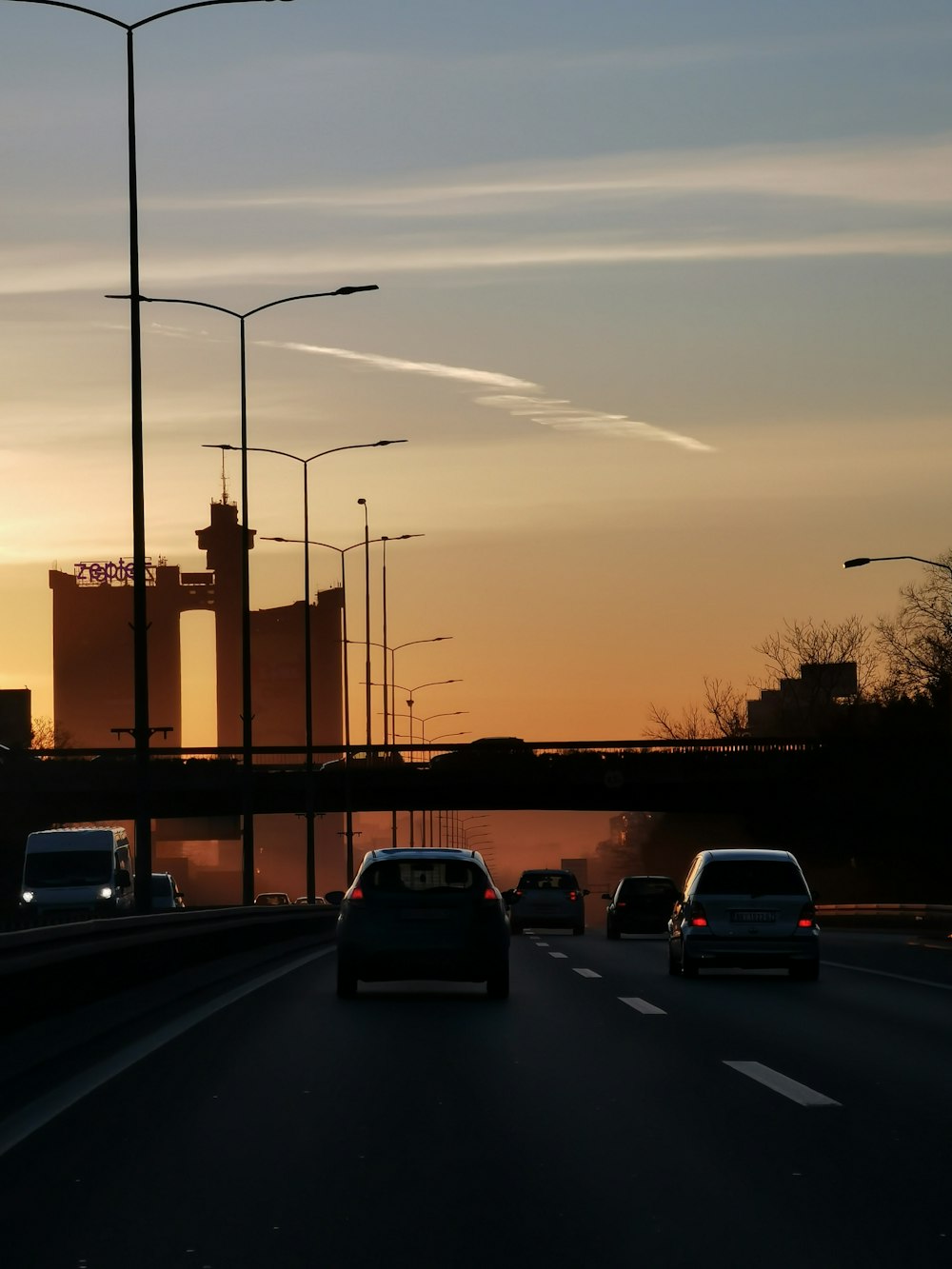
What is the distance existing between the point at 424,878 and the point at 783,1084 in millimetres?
9414

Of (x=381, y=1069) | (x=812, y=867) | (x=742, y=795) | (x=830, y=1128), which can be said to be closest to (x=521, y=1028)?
(x=381, y=1069)

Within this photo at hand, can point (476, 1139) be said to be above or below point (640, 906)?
above

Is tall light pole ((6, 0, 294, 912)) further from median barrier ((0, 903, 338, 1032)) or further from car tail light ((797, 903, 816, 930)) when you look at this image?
car tail light ((797, 903, 816, 930))

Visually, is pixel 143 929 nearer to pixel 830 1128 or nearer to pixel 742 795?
pixel 830 1128

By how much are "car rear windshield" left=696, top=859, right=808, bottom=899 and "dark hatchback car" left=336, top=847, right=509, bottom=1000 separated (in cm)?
470

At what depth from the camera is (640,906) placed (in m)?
45.0

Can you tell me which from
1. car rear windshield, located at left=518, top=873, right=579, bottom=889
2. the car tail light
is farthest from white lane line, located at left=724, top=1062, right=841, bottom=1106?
car rear windshield, located at left=518, top=873, right=579, bottom=889

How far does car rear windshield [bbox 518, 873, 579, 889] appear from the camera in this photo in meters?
50.9

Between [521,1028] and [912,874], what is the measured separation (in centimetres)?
8089

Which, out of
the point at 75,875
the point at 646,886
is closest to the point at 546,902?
the point at 646,886

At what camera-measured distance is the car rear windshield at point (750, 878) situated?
25109 mm

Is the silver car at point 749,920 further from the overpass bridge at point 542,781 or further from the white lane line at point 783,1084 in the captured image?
the overpass bridge at point 542,781

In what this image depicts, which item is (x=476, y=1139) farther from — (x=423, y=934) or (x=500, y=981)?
(x=500, y=981)

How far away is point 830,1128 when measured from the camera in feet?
34.2
